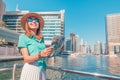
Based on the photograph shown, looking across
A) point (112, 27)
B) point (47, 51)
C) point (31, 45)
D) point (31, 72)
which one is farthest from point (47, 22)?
point (112, 27)

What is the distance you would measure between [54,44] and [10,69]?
4.87 ft

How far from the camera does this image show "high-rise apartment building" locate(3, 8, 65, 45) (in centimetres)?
8312

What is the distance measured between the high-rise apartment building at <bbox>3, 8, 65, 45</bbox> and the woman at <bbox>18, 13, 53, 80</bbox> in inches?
3142

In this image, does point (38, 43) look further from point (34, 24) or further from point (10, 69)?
point (10, 69)

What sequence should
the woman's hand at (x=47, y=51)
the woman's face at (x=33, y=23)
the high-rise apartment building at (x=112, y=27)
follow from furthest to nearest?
the high-rise apartment building at (x=112, y=27), the woman's face at (x=33, y=23), the woman's hand at (x=47, y=51)

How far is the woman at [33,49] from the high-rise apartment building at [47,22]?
7980 cm

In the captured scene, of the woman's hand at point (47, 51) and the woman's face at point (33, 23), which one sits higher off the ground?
the woman's face at point (33, 23)

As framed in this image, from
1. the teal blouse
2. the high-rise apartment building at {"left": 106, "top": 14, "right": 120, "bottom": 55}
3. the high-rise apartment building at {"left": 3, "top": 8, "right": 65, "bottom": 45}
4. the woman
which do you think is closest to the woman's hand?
the woman

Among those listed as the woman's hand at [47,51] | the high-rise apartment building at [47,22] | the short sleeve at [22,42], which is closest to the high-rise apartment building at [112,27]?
the high-rise apartment building at [47,22]

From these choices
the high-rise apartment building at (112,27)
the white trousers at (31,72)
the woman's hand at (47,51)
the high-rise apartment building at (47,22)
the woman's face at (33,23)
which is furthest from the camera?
the high-rise apartment building at (112,27)

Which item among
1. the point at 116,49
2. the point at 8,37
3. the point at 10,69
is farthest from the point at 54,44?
the point at 116,49

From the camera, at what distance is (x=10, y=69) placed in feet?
10.4

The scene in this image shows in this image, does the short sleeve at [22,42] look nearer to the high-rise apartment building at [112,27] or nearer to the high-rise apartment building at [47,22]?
the high-rise apartment building at [47,22]

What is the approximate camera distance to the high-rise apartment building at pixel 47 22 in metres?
83.1
